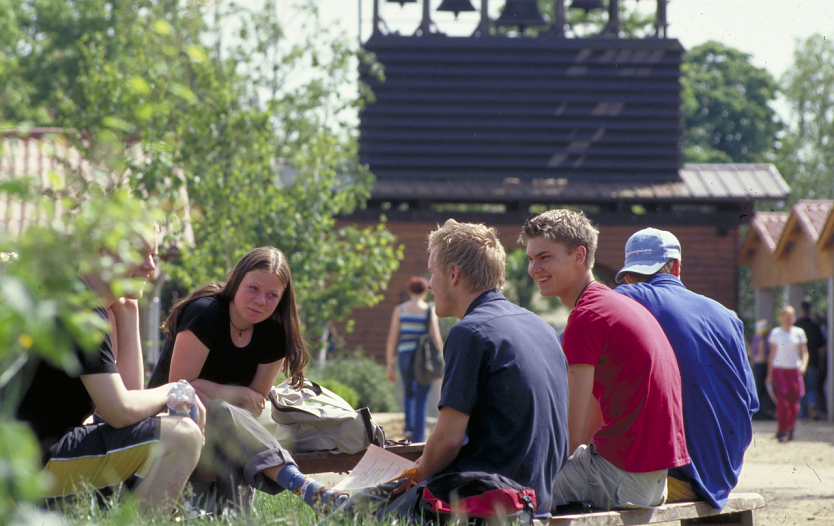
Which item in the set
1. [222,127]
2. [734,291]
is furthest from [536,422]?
[734,291]

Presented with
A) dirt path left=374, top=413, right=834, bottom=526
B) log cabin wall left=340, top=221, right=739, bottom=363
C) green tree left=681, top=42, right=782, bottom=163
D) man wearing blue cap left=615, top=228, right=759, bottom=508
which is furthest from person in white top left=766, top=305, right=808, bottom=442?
green tree left=681, top=42, right=782, bottom=163

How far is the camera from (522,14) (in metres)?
20.4

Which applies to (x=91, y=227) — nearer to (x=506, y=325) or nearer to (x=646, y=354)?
(x=506, y=325)

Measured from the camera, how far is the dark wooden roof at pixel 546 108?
71.1 ft

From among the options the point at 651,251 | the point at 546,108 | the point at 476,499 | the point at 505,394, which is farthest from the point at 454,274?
the point at 546,108

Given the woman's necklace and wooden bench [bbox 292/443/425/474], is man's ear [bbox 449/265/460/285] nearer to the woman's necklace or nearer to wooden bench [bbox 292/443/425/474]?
wooden bench [bbox 292/443/425/474]

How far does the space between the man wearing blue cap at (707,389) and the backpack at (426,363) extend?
6148 mm

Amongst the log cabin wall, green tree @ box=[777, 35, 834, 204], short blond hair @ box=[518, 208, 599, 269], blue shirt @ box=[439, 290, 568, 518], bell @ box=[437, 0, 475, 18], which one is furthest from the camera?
green tree @ box=[777, 35, 834, 204]

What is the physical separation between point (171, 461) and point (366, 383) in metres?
10.2

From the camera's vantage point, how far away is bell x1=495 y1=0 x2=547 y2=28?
2028 centimetres

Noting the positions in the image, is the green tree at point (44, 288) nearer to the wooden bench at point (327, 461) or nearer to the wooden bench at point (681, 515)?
the wooden bench at point (681, 515)

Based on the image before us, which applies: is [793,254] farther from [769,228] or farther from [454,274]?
[454,274]

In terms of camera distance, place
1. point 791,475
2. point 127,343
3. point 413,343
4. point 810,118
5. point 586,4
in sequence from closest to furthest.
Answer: point 127,343
point 791,475
point 413,343
point 586,4
point 810,118

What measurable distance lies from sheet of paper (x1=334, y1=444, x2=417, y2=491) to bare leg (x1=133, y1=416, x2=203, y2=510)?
585 mm
